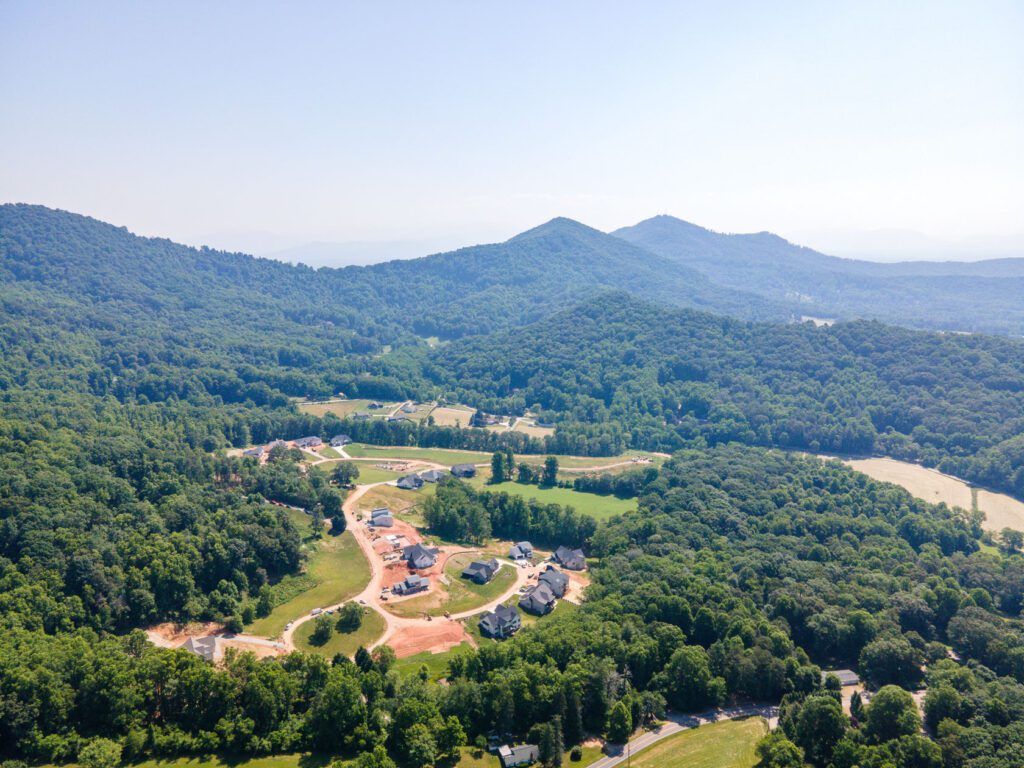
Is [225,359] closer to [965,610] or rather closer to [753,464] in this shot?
[753,464]

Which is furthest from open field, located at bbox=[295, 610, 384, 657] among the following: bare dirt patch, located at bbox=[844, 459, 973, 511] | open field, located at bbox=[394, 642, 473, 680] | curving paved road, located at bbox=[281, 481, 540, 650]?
bare dirt patch, located at bbox=[844, 459, 973, 511]

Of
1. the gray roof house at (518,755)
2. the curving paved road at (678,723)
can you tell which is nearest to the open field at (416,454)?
the curving paved road at (678,723)

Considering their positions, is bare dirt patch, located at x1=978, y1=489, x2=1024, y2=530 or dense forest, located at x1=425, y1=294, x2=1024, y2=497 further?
dense forest, located at x1=425, y1=294, x2=1024, y2=497

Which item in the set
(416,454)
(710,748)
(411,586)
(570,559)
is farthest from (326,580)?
(416,454)

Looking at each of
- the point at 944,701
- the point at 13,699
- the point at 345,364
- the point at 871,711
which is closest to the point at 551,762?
the point at 871,711

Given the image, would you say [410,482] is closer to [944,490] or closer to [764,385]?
[944,490]

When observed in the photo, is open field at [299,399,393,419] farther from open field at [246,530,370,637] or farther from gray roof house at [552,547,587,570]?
gray roof house at [552,547,587,570]
